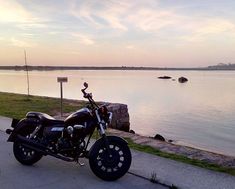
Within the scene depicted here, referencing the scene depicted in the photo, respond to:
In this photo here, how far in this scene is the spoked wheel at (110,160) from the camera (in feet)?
19.0

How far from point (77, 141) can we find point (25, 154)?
121cm

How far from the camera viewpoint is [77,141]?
6.05 meters

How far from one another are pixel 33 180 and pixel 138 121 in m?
17.6

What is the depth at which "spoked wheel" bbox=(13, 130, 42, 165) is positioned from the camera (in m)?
6.61

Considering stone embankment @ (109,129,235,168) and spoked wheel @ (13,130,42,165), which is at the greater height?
spoked wheel @ (13,130,42,165)

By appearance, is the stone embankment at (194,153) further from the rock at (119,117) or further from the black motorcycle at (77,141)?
the rock at (119,117)

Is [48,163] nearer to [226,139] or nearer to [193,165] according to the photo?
[193,165]

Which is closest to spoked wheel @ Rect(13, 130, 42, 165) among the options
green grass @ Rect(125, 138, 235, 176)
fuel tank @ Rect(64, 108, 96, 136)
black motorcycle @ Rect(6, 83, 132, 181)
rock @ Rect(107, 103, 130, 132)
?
black motorcycle @ Rect(6, 83, 132, 181)

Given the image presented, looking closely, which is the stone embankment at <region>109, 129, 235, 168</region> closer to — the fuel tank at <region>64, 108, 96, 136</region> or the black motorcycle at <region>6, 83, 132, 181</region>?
the black motorcycle at <region>6, 83, 132, 181</region>

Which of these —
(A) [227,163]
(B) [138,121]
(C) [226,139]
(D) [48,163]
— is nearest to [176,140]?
(C) [226,139]

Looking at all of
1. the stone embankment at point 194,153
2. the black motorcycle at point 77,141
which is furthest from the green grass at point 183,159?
the black motorcycle at point 77,141

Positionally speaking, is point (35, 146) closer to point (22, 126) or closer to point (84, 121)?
point (22, 126)

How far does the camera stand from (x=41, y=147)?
622 cm

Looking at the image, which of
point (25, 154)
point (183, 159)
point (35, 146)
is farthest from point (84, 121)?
point (183, 159)
